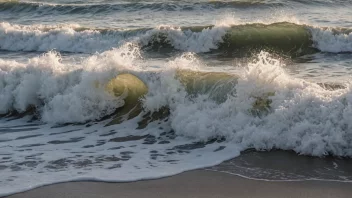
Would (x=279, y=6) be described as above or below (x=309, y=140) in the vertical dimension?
above

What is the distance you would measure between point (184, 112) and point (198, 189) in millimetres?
2599

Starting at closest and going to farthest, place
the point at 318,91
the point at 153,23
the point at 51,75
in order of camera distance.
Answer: the point at 318,91 → the point at 51,75 → the point at 153,23

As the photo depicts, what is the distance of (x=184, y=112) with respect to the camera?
8.96 meters

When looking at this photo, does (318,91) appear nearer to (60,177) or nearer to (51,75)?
(60,177)

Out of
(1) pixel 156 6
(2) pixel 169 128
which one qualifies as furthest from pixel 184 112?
(1) pixel 156 6

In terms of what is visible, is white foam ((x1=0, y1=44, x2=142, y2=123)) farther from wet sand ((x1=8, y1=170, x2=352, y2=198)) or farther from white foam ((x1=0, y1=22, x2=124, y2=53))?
white foam ((x1=0, y1=22, x2=124, y2=53))

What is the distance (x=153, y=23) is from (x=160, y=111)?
973 cm

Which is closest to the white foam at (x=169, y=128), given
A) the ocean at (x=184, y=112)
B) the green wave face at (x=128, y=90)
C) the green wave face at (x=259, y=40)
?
the ocean at (x=184, y=112)

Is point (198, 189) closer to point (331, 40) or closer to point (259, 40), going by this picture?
point (331, 40)

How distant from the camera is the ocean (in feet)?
23.9

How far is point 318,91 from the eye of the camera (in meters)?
8.20

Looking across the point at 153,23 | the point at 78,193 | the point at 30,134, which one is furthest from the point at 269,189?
the point at 153,23

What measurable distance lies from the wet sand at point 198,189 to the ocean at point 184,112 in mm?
173

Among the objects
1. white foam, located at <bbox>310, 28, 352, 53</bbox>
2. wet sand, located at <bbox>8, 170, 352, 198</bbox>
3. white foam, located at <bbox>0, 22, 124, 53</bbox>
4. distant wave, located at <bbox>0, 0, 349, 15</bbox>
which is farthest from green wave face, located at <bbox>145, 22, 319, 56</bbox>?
wet sand, located at <bbox>8, 170, 352, 198</bbox>
